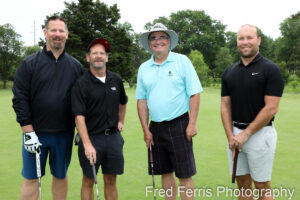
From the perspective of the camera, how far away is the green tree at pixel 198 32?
213 feet

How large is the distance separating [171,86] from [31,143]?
179cm

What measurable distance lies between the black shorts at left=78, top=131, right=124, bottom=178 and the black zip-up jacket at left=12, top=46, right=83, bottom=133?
0.43 m

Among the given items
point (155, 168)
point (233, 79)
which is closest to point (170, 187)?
point (155, 168)

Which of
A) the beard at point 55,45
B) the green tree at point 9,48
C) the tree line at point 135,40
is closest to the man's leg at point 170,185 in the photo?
the beard at point 55,45

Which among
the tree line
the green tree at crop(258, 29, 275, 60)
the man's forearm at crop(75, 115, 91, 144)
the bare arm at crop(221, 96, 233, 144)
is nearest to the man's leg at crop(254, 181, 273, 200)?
the bare arm at crop(221, 96, 233, 144)

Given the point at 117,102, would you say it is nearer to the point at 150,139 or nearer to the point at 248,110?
the point at 150,139

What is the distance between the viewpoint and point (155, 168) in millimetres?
4352

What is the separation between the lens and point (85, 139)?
380 cm

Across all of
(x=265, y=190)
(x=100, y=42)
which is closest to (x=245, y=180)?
(x=265, y=190)

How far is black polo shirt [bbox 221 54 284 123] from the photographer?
362 centimetres

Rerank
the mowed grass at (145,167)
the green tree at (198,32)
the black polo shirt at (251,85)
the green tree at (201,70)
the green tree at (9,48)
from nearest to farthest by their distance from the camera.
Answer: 1. the black polo shirt at (251,85)
2. the mowed grass at (145,167)
3. the green tree at (201,70)
4. the green tree at (9,48)
5. the green tree at (198,32)

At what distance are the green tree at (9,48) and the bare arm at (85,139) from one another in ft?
175

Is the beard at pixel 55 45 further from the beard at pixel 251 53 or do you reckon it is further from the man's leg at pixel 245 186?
the man's leg at pixel 245 186

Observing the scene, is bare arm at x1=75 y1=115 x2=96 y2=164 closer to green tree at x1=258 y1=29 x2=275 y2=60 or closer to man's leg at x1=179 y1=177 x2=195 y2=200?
man's leg at x1=179 y1=177 x2=195 y2=200
